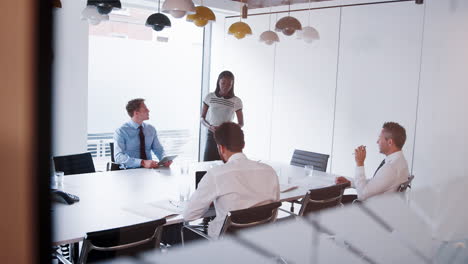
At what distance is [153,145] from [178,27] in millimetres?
2708

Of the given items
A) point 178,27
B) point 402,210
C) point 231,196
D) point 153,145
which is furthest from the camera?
point 178,27

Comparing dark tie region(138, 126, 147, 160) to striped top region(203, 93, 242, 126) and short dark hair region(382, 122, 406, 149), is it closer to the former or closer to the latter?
striped top region(203, 93, 242, 126)

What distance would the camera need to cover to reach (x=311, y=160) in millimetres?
3705

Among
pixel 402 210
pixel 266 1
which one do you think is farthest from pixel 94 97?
pixel 402 210

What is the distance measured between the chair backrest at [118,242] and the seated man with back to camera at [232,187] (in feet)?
1.05

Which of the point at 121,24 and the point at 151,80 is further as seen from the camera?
the point at 151,80

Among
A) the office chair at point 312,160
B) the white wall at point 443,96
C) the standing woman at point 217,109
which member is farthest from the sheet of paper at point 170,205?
the white wall at point 443,96

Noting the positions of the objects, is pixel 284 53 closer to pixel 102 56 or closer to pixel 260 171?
pixel 102 56

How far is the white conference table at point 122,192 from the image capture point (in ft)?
5.99

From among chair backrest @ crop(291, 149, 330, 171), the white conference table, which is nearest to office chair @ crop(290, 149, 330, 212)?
chair backrest @ crop(291, 149, 330, 171)

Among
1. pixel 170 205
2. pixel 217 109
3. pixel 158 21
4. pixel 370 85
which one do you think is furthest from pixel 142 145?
pixel 370 85

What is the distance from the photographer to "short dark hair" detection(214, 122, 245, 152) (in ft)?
7.20

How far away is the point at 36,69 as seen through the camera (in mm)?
452

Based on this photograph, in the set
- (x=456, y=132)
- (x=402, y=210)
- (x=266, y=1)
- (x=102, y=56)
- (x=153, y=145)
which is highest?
(x=266, y=1)
